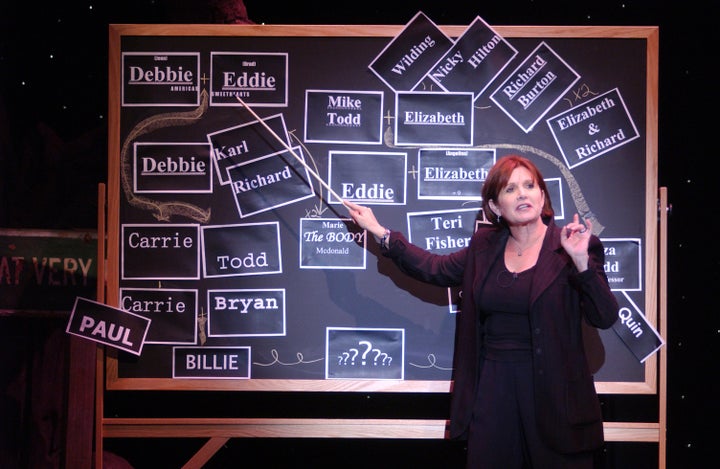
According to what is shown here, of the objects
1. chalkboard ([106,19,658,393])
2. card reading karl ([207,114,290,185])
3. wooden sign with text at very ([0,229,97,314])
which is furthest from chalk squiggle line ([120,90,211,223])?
wooden sign with text at very ([0,229,97,314])

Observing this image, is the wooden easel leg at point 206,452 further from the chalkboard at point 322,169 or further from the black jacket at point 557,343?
the black jacket at point 557,343

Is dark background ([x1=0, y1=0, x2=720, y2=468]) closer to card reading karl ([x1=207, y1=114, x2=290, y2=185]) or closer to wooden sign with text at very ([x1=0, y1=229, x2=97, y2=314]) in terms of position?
wooden sign with text at very ([x1=0, y1=229, x2=97, y2=314])

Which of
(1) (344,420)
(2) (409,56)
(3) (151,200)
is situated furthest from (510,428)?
(3) (151,200)

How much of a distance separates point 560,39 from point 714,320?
1.53 meters

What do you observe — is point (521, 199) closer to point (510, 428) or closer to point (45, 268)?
point (510, 428)

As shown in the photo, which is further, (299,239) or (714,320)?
(714,320)

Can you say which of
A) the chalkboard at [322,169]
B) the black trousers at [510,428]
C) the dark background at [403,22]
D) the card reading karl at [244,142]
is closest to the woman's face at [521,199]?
the chalkboard at [322,169]

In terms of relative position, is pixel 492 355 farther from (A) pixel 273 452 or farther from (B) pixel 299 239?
(A) pixel 273 452

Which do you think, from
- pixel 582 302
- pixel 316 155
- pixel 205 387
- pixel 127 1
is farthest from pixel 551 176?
pixel 127 1

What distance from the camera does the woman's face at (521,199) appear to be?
96.9 inches

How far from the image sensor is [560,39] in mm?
2877

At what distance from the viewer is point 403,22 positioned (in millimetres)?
3490

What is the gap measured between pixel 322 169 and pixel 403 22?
103cm

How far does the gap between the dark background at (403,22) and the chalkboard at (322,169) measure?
54 centimetres
